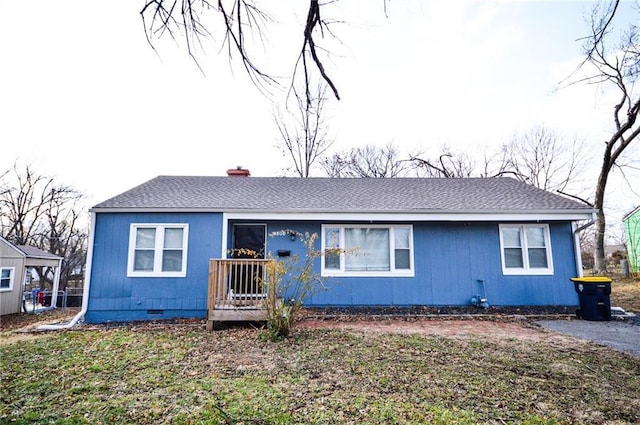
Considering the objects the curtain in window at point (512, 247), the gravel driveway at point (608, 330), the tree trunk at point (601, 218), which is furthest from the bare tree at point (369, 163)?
the gravel driveway at point (608, 330)

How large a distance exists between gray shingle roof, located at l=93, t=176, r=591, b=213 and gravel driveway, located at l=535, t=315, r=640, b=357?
273cm

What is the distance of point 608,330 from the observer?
6.66 meters

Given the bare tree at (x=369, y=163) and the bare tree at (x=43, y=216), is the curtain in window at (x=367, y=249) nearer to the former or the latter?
the bare tree at (x=369, y=163)

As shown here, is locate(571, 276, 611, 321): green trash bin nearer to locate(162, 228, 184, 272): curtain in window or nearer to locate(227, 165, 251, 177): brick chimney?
locate(162, 228, 184, 272): curtain in window

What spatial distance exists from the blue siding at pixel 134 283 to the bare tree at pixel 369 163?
15830 mm

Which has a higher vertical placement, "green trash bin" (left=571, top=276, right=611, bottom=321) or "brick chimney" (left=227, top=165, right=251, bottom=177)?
"brick chimney" (left=227, top=165, right=251, bottom=177)

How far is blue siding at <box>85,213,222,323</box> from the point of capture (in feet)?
26.8

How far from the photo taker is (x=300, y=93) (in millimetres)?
2912

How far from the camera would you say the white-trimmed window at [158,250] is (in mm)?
8336

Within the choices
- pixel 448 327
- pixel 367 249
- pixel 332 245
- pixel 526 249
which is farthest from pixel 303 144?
pixel 448 327

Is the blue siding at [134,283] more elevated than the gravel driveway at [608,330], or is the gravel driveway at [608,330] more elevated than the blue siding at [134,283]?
the blue siding at [134,283]

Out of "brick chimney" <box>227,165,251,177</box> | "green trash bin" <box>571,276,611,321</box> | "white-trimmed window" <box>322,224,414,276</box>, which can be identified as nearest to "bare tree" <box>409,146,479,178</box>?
"brick chimney" <box>227,165,251,177</box>

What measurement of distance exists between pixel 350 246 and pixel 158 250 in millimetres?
4904

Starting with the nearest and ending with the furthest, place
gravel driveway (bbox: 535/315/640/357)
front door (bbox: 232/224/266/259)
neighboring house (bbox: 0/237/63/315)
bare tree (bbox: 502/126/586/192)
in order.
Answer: gravel driveway (bbox: 535/315/640/357), front door (bbox: 232/224/266/259), neighboring house (bbox: 0/237/63/315), bare tree (bbox: 502/126/586/192)
